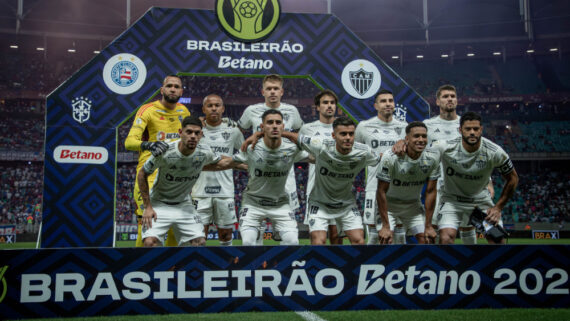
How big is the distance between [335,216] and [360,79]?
11.1 ft

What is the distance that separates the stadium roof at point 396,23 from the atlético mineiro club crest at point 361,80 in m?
20.9

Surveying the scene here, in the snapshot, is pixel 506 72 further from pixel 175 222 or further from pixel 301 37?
pixel 175 222

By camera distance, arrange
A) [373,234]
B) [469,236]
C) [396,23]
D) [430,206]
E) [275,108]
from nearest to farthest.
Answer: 1. [430,206]
2. [469,236]
3. [373,234]
4. [275,108]
5. [396,23]

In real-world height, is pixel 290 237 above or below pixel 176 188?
below

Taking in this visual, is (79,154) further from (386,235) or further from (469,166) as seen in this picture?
(469,166)

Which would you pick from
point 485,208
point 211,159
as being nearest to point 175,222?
point 211,159

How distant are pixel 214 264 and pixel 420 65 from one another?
126 feet

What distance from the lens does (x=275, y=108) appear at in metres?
7.21

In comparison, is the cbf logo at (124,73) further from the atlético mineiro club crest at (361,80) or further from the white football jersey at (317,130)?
the atlético mineiro club crest at (361,80)

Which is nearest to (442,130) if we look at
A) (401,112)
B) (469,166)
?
(469,166)

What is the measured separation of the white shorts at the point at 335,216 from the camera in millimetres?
6145

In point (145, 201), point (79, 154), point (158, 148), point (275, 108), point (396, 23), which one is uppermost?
point (396, 23)

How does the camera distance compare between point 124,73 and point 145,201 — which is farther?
point 124,73

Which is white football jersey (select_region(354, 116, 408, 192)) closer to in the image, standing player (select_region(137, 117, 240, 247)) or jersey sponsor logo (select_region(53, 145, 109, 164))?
standing player (select_region(137, 117, 240, 247))
